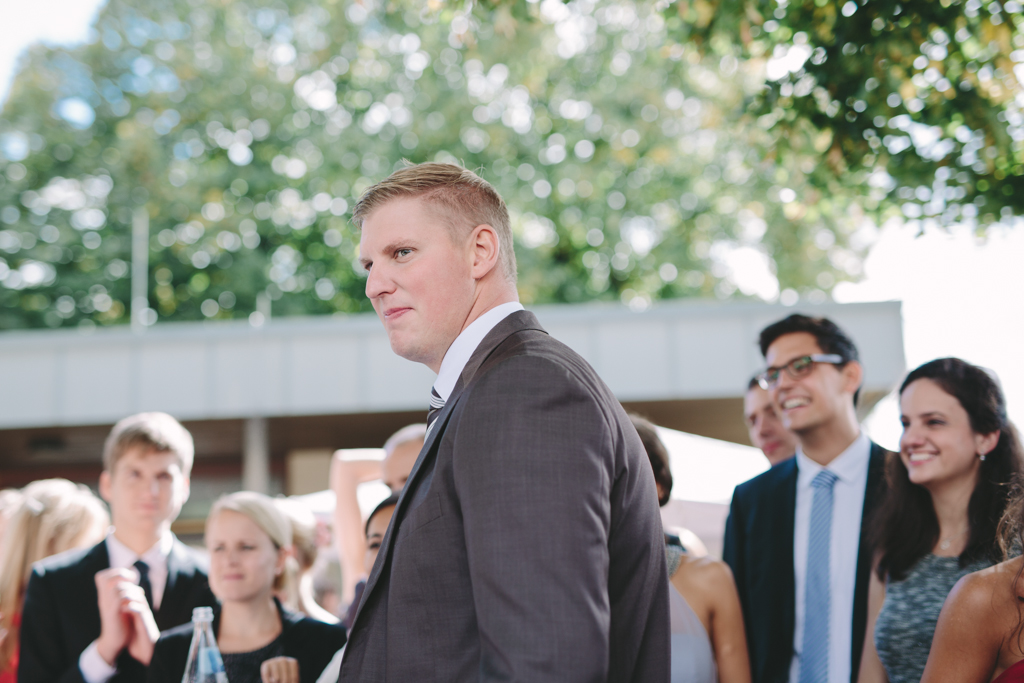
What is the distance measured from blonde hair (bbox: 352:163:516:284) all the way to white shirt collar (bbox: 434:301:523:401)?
0.13 m

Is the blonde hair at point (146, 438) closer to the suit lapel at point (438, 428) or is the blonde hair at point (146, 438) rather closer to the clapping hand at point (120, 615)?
the clapping hand at point (120, 615)

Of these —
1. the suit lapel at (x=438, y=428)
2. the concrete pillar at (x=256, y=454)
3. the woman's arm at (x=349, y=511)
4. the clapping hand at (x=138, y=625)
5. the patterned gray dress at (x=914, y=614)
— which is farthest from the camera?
the concrete pillar at (x=256, y=454)

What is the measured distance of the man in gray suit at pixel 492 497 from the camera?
1.49 meters

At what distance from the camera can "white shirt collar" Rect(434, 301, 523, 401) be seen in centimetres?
188

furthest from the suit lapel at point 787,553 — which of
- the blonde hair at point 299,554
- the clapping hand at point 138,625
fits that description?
the blonde hair at point 299,554

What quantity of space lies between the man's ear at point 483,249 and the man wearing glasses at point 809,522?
2327 mm

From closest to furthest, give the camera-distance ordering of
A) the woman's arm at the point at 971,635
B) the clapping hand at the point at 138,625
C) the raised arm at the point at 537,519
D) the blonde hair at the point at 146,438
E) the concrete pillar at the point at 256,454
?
the raised arm at the point at 537,519
the woman's arm at the point at 971,635
the clapping hand at the point at 138,625
the blonde hair at the point at 146,438
the concrete pillar at the point at 256,454

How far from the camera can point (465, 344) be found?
74.2 inches

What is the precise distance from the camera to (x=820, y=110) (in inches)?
203

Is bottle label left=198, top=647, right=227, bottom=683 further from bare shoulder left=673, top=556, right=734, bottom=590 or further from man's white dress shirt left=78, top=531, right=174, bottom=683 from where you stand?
bare shoulder left=673, top=556, right=734, bottom=590

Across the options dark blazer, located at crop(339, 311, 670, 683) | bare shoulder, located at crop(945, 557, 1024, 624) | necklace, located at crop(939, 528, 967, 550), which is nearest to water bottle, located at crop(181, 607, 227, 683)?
dark blazer, located at crop(339, 311, 670, 683)

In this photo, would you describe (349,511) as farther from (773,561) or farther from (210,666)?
(210,666)

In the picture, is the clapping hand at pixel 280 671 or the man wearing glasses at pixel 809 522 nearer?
the clapping hand at pixel 280 671

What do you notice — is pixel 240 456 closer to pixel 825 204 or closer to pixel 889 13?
pixel 825 204
